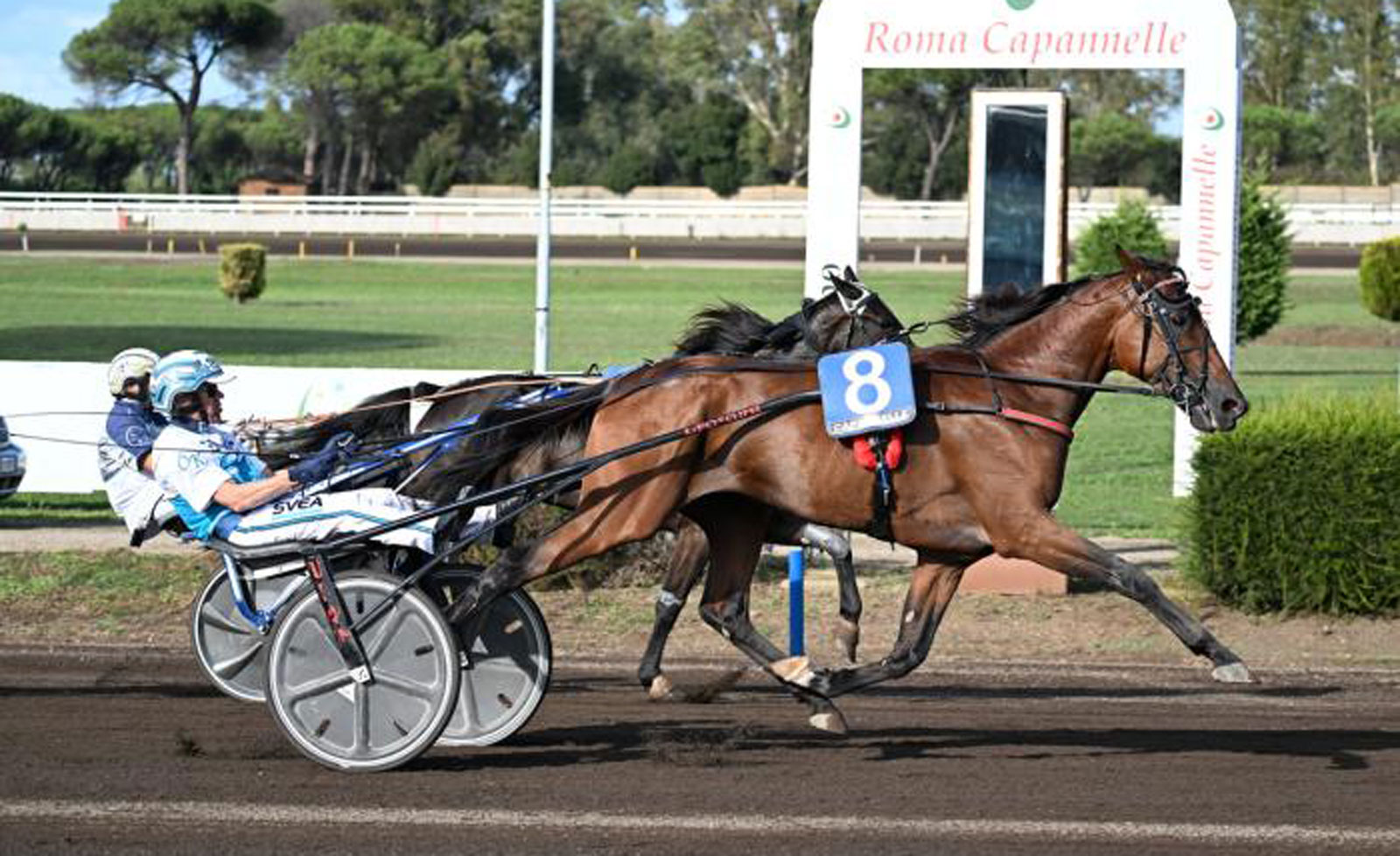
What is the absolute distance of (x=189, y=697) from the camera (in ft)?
29.9

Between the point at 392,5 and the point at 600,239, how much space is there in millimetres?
28397

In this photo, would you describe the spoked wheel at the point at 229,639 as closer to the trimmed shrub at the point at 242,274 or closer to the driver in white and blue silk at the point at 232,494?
the driver in white and blue silk at the point at 232,494

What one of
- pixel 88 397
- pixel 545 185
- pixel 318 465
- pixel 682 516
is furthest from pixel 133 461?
pixel 88 397

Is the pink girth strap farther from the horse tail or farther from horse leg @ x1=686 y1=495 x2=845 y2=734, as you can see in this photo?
the horse tail

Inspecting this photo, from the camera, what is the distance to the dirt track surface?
645 cm

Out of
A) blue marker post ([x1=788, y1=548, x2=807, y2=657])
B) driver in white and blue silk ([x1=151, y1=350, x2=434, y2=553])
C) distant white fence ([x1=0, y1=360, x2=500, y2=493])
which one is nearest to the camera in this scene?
driver in white and blue silk ([x1=151, y1=350, x2=434, y2=553])

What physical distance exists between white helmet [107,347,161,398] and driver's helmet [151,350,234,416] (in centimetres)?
18

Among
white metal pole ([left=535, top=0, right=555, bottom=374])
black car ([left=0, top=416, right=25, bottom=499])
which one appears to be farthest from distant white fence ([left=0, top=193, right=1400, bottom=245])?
black car ([left=0, top=416, right=25, bottom=499])

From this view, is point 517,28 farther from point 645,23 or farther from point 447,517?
point 447,517

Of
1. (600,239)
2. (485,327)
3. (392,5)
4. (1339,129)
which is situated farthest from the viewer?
(392,5)

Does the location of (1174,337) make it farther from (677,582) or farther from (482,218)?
(482,218)

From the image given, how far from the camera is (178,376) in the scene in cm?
791

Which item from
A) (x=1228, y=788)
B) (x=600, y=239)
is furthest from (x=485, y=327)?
(x=1228, y=788)

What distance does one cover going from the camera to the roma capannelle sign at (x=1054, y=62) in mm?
11883
